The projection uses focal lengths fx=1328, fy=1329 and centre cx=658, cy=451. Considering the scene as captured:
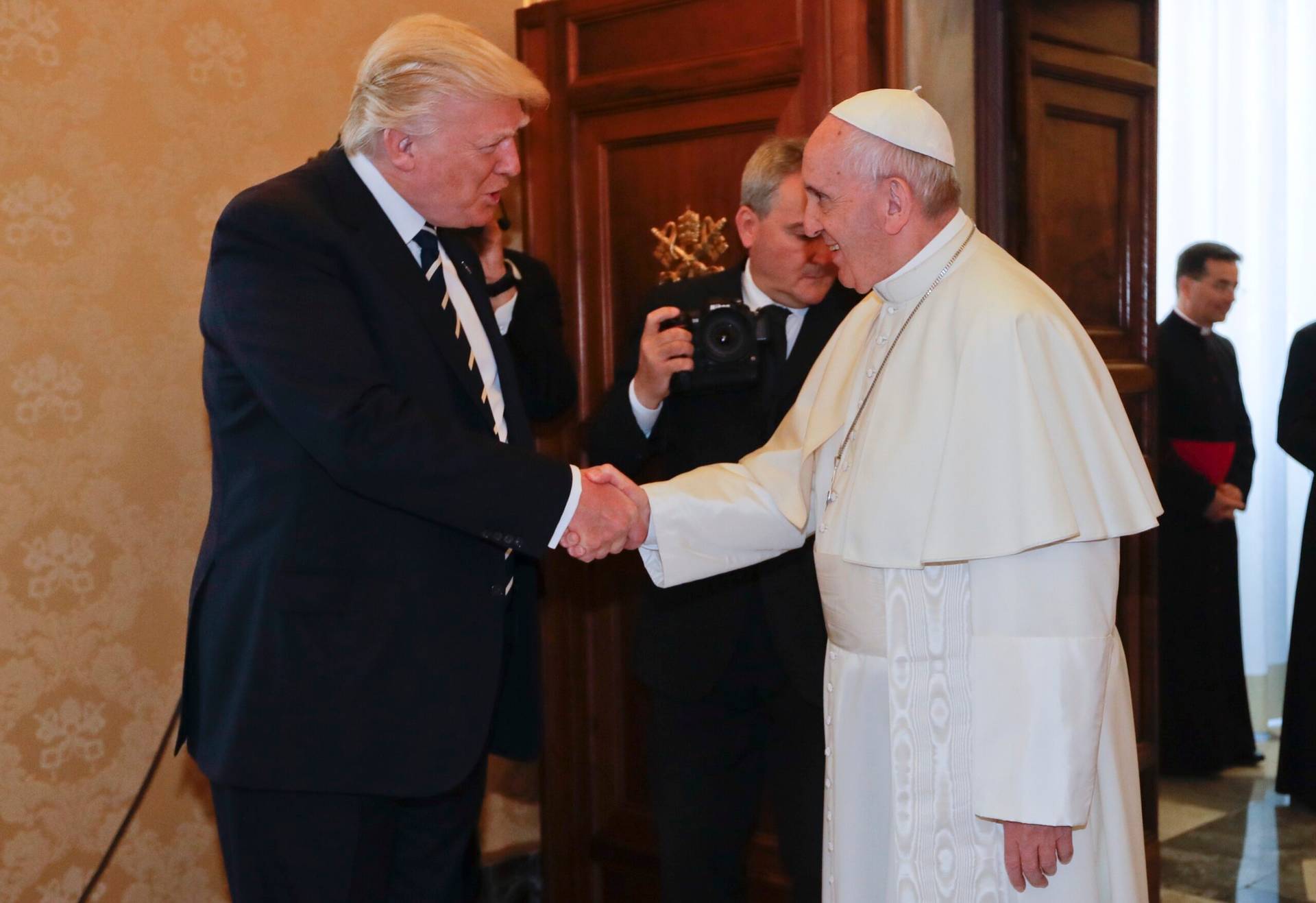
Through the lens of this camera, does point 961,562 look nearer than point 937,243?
Yes

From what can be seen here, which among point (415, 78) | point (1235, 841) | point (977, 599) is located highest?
point (415, 78)

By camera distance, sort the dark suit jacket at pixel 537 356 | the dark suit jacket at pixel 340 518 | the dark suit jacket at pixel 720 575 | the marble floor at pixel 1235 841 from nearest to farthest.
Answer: the dark suit jacket at pixel 340 518 < the dark suit jacket at pixel 720 575 < the dark suit jacket at pixel 537 356 < the marble floor at pixel 1235 841

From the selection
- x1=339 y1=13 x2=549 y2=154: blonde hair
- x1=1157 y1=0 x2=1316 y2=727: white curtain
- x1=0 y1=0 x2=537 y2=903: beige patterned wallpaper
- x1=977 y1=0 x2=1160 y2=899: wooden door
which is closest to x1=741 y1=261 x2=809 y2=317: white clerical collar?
x1=977 y1=0 x2=1160 y2=899: wooden door

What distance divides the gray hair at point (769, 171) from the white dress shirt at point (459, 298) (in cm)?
67

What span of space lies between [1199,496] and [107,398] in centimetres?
388

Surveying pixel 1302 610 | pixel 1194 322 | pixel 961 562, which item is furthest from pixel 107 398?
pixel 1194 322

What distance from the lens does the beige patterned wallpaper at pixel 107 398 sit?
9.29 feet

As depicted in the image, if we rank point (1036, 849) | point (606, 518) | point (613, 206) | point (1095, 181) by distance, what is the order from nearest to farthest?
point (1036, 849) → point (606, 518) → point (1095, 181) → point (613, 206)

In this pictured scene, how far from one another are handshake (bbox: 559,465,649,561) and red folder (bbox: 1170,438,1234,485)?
3333mm

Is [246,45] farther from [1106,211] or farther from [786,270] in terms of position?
[1106,211]

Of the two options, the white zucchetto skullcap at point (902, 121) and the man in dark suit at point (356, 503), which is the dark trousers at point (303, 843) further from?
the white zucchetto skullcap at point (902, 121)

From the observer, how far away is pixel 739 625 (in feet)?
8.73

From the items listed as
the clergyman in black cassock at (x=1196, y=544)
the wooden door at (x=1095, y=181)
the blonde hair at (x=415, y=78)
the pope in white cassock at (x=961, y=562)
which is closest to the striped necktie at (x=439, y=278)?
the blonde hair at (x=415, y=78)

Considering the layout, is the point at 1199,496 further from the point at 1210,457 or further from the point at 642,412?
the point at 642,412
